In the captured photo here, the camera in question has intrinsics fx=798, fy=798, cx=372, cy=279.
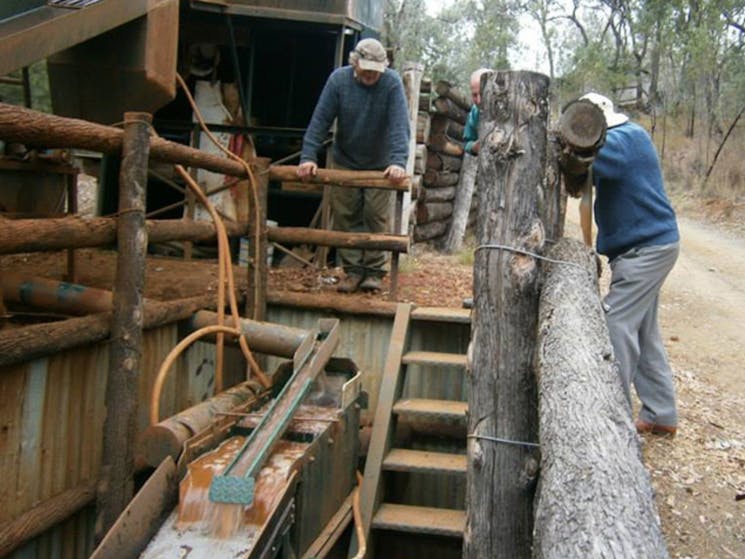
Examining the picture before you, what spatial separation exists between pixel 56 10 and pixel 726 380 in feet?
19.0

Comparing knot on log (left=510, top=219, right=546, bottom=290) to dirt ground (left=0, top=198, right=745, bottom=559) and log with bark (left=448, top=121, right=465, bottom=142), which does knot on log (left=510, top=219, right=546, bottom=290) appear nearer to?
dirt ground (left=0, top=198, right=745, bottom=559)

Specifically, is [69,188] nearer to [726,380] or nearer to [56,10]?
[56,10]

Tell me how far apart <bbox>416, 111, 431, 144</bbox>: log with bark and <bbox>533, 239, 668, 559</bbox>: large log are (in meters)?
7.43

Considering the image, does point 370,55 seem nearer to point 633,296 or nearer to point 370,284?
point 370,284

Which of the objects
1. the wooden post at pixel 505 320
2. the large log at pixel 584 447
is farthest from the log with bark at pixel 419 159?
the large log at pixel 584 447

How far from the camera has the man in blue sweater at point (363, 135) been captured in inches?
222

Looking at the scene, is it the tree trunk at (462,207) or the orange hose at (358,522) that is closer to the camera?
the orange hose at (358,522)

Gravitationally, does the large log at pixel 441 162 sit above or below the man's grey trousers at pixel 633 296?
above

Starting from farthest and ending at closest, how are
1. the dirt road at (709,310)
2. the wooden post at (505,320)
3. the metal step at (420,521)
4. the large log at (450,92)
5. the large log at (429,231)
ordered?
the large log at (429,231) → the large log at (450,92) → the dirt road at (709,310) → the metal step at (420,521) → the wooden post at (505,320)

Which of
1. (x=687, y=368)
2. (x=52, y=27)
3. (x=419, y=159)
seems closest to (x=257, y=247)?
(x=52, y=27)

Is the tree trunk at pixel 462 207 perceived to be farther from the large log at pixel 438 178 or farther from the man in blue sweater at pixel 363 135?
the man in blue sweater at pixel 363 135

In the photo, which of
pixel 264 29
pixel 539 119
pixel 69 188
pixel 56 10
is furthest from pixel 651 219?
pixel 264 29

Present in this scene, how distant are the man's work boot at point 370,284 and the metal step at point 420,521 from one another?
1.68 meters

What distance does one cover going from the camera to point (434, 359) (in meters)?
5.12
